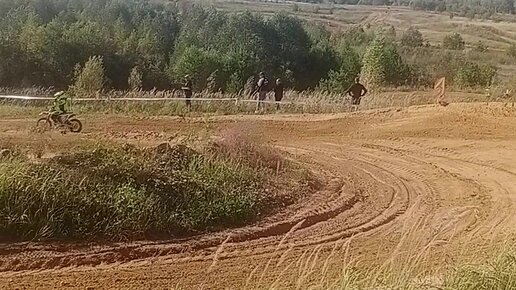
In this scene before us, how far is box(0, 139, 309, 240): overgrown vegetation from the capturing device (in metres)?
9.38

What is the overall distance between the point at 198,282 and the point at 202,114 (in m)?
13.9

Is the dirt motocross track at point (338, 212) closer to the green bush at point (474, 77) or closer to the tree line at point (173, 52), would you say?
the tree line at point (173, 52)

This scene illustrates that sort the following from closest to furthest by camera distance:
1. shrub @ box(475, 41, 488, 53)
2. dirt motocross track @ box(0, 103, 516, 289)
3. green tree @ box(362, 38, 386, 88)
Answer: dirt motocross track @ box(0, 103, 516, 289) < green tree @ box(362, 38, 386, 88) < shrub @ box(475, 41, 488, 53)

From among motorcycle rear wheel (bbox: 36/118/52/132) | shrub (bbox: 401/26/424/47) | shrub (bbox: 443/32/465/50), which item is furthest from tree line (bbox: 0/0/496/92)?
motorcycle rear wheel (bbox: 36/118/52/132)

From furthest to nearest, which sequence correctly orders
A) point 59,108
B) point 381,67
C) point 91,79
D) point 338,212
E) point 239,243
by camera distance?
point 381,67
point 91,79
point 59,108
point 338,212
point 239,243

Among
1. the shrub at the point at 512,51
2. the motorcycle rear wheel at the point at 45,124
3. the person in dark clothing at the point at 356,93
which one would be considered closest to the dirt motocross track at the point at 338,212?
the motorcycle rear wheel at the point at 45,124

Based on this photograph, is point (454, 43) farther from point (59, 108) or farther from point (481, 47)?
point (59, 108)

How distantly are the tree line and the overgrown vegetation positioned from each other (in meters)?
20.7

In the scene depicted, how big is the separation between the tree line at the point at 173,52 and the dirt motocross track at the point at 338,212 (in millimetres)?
15796

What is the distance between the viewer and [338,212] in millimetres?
11469

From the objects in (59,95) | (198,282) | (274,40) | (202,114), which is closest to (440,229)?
(198,282)

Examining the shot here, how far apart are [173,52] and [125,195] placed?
40016 millimetres

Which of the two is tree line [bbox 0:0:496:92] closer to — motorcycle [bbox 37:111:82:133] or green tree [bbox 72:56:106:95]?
green tree [bbox 72:56:106:95]

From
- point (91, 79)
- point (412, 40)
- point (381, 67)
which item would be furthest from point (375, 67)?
point (412, 40)
